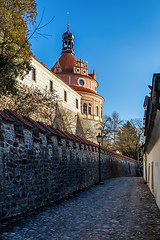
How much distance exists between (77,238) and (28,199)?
2683 millimetres

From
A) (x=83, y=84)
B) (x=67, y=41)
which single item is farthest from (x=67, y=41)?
(x=83, y=84)

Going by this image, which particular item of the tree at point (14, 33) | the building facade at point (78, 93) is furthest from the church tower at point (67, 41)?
the tree at point (14, 33)

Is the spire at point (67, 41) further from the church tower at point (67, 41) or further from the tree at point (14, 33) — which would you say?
the tree at point (14, 33)

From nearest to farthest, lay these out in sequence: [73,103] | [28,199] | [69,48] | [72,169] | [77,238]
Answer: [77,238], [28,199], [72,169], [73,103], [69,48]

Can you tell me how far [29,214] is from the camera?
623 cm

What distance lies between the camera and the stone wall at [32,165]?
5.86 m

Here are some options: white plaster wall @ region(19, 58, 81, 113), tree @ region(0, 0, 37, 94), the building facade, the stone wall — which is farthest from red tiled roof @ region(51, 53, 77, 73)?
the stone wall

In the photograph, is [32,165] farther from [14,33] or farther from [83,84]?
[83,84]

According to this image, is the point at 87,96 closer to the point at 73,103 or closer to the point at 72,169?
the point at 73,103

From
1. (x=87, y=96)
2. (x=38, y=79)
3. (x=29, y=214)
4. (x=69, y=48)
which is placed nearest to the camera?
(x=29, y=214)

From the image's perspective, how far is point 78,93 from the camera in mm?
43031

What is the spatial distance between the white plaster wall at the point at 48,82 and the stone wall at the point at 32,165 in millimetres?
15223

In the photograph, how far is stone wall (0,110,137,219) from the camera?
5863 mm

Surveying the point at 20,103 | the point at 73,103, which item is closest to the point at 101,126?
the point at 73,103
